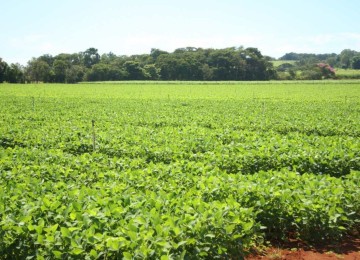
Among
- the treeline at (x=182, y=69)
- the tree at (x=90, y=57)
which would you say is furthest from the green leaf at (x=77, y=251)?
the tree at (x=90, y=57)

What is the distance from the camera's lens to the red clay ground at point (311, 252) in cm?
518

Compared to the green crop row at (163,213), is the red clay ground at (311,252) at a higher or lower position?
lower

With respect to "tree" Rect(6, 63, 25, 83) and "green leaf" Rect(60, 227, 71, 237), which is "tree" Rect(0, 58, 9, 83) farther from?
"green leaf" Rect(60, 227, 71, 237)

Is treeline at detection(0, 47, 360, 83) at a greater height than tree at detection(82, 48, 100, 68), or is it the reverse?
tree at detection(82, 48, 100, 68)

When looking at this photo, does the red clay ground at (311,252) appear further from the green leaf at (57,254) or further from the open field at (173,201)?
the green leaf at (57,254)

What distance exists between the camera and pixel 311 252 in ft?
17.6

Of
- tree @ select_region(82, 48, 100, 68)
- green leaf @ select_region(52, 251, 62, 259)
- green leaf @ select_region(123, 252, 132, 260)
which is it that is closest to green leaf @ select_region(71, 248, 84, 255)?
green leaf @ select_region(52, 251, 62, 259)

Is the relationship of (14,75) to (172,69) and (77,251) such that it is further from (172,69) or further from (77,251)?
(77,251)

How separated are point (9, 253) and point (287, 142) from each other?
8.90 metres

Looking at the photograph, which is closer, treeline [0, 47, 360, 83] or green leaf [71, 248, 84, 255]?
green leaf [71, 248, 84, 255]

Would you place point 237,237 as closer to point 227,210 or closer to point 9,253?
point 227,210

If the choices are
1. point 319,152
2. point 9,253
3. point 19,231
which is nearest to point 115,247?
point 19,231

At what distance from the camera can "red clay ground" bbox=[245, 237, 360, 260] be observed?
518 cm

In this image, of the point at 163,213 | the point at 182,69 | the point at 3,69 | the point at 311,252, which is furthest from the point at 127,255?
the point at 182,69
